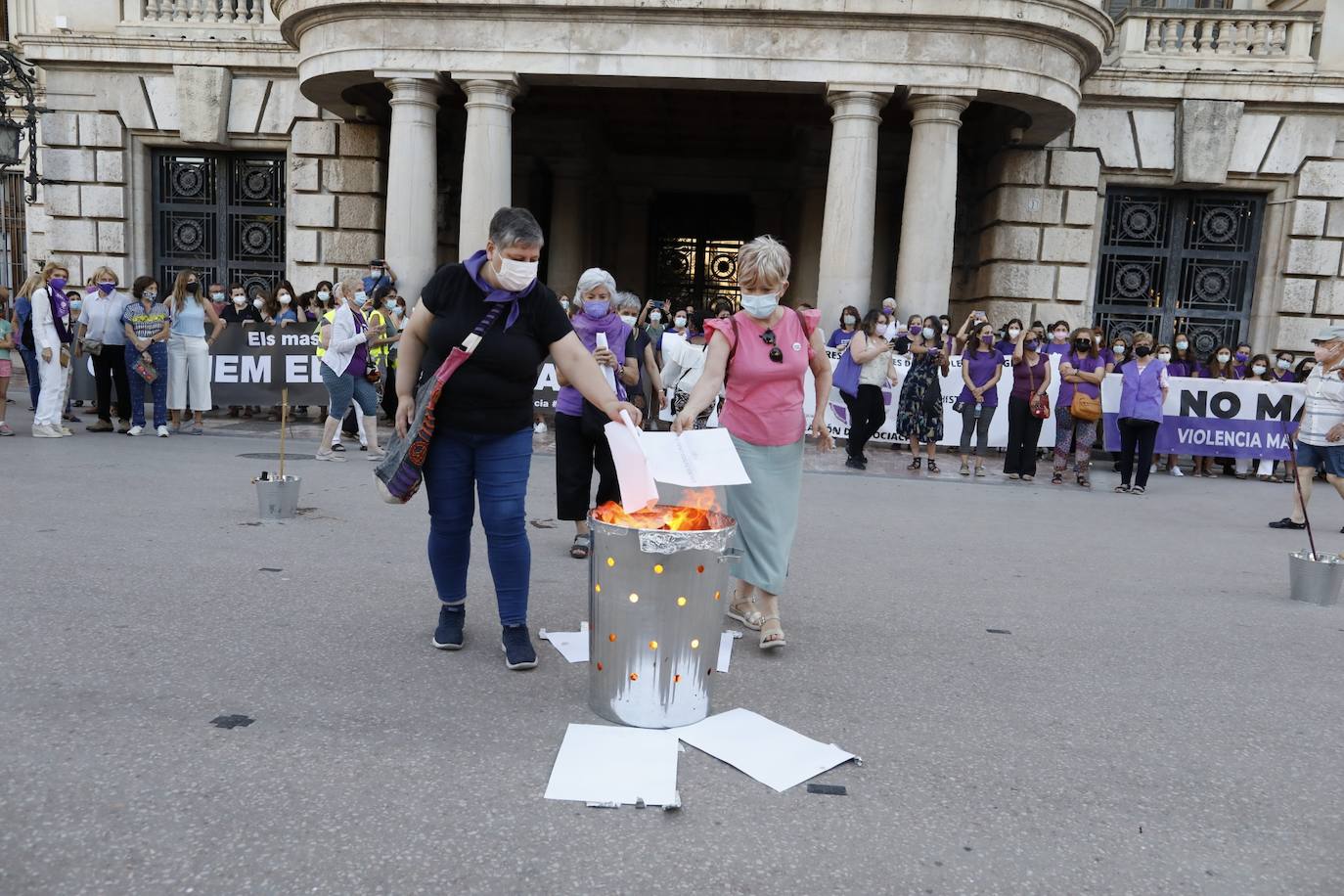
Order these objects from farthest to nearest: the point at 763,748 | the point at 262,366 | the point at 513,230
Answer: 1. the point at 262,366
2. the point at 513,230
3. the point at 763,748

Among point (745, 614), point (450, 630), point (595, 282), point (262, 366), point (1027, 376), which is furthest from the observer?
point (262, 366)

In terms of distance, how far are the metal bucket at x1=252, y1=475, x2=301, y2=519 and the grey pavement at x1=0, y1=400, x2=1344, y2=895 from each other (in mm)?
269

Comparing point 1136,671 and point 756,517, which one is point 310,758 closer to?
point 756,517

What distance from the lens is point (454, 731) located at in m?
3.61

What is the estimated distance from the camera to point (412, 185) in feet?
48.2

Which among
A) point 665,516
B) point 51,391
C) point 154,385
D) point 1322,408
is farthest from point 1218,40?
point 51,391

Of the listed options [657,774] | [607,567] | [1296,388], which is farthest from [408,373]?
[1296,388]

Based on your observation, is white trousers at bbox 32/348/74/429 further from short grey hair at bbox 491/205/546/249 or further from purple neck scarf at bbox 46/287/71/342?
short grey hair at bbox 491/205/546/249

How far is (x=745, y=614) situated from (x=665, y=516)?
1.55 metres

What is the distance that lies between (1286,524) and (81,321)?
491 inches

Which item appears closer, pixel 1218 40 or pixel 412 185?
pixel 412 185

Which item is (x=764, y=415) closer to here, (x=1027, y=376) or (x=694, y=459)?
(x=694, y=459)

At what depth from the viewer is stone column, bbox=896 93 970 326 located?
555 inches

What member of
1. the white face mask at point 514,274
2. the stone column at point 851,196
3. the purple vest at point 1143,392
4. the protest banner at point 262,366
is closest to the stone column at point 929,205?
the stone column at point 851,196
